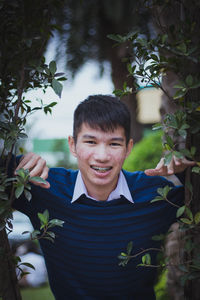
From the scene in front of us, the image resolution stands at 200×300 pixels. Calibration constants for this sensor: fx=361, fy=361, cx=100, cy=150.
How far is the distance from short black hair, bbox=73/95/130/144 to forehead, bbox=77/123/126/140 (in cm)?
1

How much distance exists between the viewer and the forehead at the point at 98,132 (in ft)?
7.06

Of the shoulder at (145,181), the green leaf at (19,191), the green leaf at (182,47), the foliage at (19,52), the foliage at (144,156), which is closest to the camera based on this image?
the green leaf at (19,191)

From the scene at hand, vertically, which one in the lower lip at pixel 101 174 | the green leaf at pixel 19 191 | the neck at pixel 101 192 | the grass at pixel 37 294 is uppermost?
the lower lip at pixel 101 174

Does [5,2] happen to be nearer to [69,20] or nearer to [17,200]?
[17,200]

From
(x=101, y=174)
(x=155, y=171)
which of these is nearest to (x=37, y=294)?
(x=101, y=174)

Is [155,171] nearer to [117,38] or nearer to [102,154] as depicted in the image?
[102,154]

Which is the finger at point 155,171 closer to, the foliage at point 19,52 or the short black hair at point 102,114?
the short black hair at point 102,114

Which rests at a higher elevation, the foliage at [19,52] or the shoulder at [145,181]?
the foliage at [19,52]

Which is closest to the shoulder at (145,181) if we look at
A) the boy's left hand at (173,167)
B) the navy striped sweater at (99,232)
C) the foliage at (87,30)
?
the navy striped sweater at (99,232)

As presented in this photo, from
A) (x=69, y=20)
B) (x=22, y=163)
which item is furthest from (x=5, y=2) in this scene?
(x=69, y=20)

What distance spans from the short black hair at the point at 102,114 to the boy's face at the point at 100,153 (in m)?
0.04

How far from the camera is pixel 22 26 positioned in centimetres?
194

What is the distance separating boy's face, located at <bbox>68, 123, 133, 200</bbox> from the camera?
2.11 m

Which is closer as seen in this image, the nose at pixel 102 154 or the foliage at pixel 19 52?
the foliage at pixel 19 52
